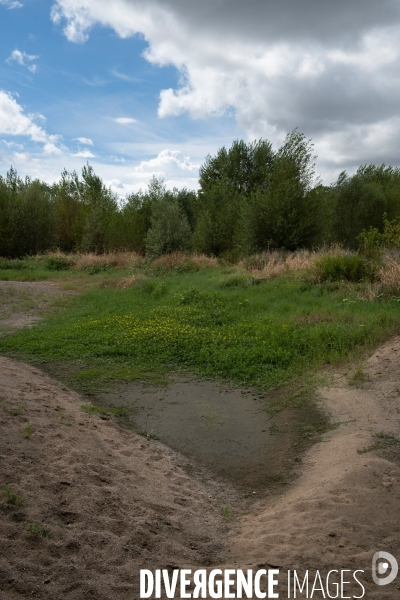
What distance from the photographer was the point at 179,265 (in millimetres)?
24094

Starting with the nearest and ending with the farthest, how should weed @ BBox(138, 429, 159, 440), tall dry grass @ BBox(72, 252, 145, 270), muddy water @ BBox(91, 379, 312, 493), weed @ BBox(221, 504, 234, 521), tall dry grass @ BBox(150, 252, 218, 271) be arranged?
1. weed @ BBox(221, 504, 234, 521)
2. muddy water @ BBox(91, 379, 312, 493)
3. weed @ BBox(138, 429, 159, 440)
4. tall dry grass @ BBox(150, 252, 218, 271)
5. tall dry grass @ BBox(72, 252, 145, 270)

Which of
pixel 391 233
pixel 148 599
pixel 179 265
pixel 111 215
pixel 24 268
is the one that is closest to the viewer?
pixel 148 599

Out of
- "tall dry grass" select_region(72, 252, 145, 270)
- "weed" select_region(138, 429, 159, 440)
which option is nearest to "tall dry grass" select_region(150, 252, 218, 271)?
"tall dry grass" select_region(72, 252, 145, 270)

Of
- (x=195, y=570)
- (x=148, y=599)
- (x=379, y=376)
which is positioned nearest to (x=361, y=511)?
(x=195, y=570)

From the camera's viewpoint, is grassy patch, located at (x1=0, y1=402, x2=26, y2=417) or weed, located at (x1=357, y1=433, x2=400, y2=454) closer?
weed, located at (x1=357, y1=433, x2=400, y2=454)

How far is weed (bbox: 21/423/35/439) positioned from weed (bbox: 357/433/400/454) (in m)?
3.46

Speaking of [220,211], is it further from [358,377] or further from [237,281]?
[358,377]

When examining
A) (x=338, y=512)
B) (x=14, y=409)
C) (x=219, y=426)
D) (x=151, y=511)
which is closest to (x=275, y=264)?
(x=219, y=426)

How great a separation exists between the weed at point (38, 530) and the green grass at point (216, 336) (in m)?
4.48

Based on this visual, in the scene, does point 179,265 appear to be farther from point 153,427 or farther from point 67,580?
point 67,580

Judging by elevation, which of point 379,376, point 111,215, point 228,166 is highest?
point 228,166

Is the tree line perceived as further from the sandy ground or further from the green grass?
the sandy ground

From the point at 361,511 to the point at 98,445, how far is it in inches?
109

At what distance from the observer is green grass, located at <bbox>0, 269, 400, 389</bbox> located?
8648 millimetres
